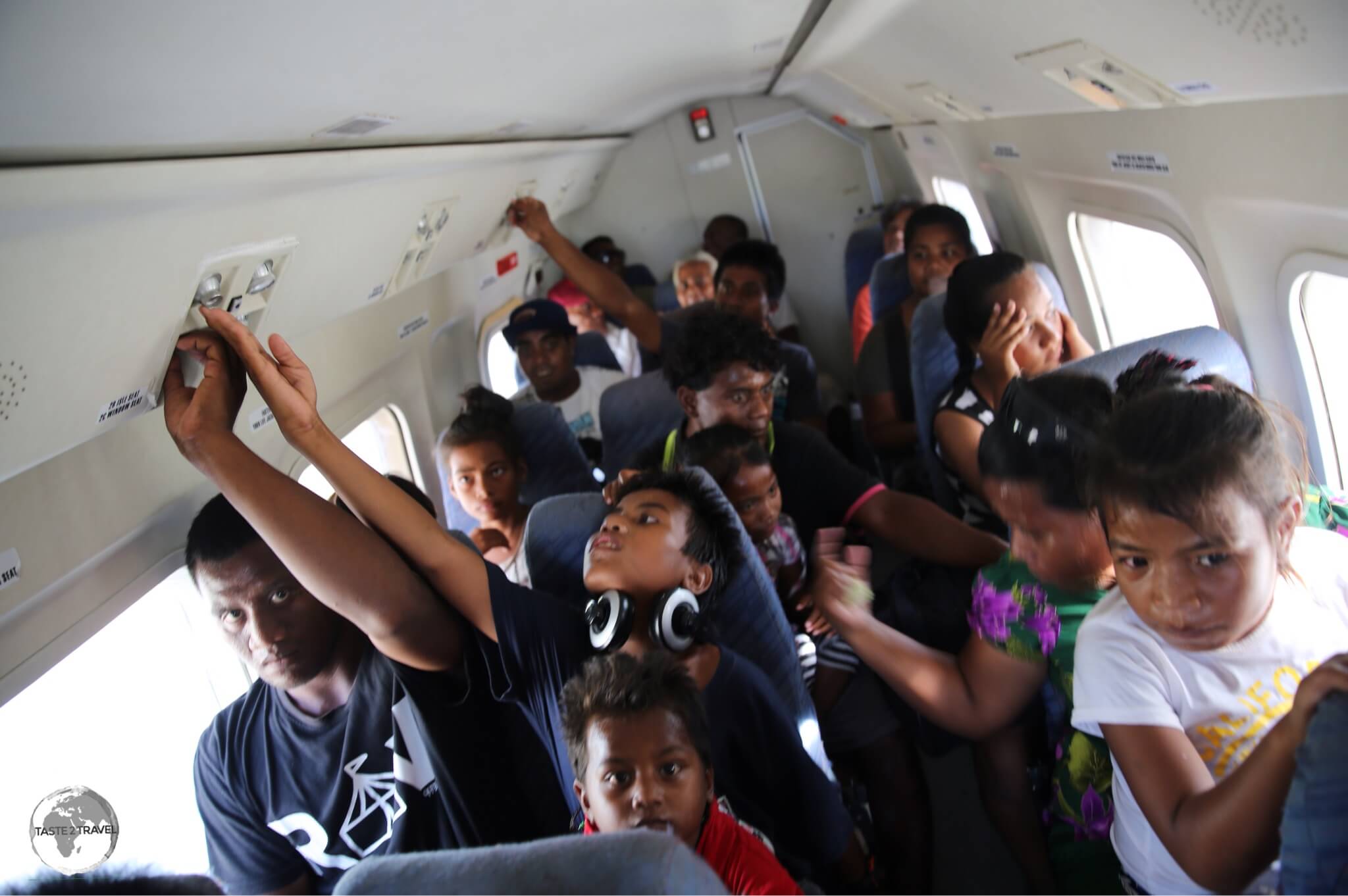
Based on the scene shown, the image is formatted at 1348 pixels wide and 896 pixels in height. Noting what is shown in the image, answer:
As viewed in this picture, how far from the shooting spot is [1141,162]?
2.41 m

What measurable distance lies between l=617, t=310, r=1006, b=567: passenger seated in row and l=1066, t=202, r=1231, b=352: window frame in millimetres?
686

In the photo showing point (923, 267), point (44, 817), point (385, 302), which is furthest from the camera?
point (923, 267)

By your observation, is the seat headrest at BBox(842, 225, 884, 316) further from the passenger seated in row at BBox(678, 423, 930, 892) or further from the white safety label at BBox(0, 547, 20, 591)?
the white safety label at BBox(0, 547, 20, 591)

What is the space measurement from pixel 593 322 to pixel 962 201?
223 cm

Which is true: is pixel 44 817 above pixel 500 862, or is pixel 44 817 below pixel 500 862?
below

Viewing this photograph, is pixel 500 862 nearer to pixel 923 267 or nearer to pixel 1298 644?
pixel 1298 644

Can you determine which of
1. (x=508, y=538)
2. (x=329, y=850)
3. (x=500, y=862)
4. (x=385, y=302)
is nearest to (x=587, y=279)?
(x=385, y=302)

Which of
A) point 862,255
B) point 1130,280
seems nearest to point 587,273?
point 1130,280

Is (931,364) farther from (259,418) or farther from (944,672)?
(259,418)

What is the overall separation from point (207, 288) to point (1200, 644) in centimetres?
162

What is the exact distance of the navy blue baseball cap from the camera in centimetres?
421

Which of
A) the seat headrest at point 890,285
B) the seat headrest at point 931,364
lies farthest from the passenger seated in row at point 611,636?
the seat headrest at point 890,285

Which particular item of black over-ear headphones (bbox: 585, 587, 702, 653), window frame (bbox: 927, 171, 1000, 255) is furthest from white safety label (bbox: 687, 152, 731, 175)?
black over-ear headphones (bbox: 585, 587, 702, 653)

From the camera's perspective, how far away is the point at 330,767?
1.68 meters
